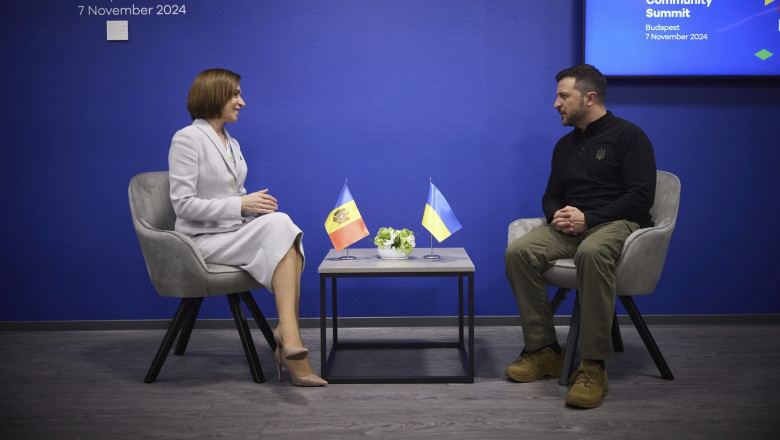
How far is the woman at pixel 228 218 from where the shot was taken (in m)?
2.77

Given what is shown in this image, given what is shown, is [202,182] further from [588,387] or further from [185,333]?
[588,387]

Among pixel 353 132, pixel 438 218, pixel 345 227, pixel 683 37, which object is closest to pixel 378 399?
pixel 345 227

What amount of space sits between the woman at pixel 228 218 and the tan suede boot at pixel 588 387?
41.8 inches

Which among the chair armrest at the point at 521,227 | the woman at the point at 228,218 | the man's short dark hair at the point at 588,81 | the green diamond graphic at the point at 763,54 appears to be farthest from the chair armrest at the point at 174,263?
the green diamond graphic at the point at 763,54

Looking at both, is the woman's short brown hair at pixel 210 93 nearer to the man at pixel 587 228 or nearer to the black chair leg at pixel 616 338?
the man at pixel 587 228

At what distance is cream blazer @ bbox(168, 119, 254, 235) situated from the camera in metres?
2.85

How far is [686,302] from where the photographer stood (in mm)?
3855

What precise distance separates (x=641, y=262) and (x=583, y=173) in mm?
529

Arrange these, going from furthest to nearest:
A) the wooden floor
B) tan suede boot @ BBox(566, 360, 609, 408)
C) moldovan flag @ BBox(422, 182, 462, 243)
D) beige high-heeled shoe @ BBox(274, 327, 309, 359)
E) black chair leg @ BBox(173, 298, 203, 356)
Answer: black chair leg @ BBox(173, 298, 203, 356), moldovan flag @ BBox(422, 182, 462, 243), beige high-heeled shoe @ BBox(274, 327, 309, 359), tan suede boot @ BBox(566, 360, 609, 408), the wooden floor

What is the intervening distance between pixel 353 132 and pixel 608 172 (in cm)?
152

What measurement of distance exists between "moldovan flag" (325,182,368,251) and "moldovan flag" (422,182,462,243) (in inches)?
12.6

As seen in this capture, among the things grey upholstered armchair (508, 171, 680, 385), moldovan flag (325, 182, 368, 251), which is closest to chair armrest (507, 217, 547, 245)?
grey upholstered armchair (508, 171, 680, 385)

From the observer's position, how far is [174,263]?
2750mm

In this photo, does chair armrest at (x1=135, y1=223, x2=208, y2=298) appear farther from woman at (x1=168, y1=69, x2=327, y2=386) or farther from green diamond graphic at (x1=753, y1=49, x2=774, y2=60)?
green diamond graphic at (x1=753, y1=49, x2=774, y2=60)
